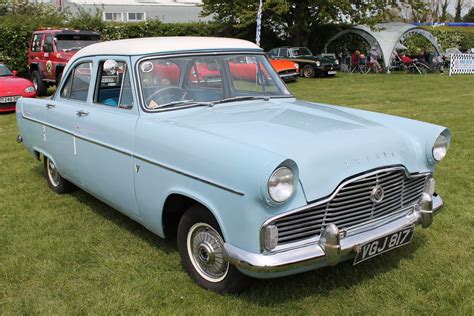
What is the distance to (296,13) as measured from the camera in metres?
24.8

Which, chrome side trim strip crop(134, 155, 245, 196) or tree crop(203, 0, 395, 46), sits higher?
tree crop(203, 0, 395, 46)

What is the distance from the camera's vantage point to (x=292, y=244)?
2.75 metres

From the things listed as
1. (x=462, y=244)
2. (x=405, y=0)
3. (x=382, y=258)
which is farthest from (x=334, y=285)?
(x=405, y=0)

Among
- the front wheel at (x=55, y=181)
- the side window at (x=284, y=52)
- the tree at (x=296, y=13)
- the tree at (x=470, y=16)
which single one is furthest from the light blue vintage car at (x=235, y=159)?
the tree at (x=470, y=16)

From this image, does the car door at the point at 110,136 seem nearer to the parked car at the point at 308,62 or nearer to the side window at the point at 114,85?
the side window at the point at 114,85

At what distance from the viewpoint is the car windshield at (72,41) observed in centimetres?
1382

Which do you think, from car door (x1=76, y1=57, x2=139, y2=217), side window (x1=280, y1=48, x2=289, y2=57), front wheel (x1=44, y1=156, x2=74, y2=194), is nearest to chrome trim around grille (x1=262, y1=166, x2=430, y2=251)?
car door (x1=76, y1=57, x2=139, y2=217)

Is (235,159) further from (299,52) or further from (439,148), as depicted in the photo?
(299,52)

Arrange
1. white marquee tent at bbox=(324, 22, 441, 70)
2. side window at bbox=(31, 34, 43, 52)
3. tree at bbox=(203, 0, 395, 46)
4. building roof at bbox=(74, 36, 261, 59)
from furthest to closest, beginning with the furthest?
white marquee tent at bbox=(324, 22, 441, 70) < tree at bbox=(203, 0, 395, 46) < side window at bbox=(31, 34, 43, 52) < building roof at bbox=(74, 36, 261, 59)

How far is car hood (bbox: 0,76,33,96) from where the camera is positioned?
11.2 meters

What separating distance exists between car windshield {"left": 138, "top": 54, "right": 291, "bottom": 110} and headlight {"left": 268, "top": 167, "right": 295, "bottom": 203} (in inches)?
55.2

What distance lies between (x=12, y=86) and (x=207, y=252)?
32.5ft

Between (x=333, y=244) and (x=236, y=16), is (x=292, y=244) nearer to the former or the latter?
(x=333, y=244)

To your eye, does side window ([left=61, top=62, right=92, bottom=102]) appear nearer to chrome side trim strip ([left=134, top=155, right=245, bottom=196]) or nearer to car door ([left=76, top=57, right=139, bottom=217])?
car door ([left=76, top=57, right=139, bottom=217])
